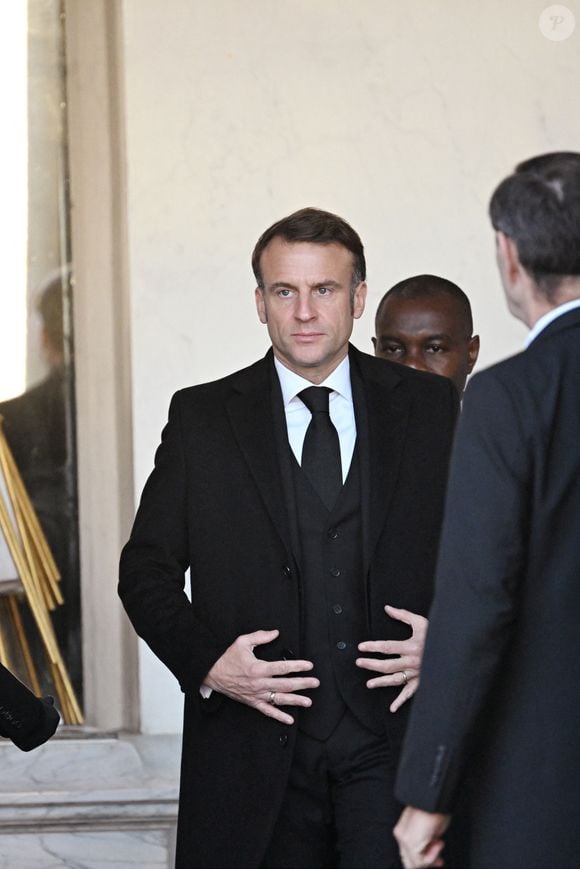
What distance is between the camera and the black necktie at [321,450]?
10.2ft

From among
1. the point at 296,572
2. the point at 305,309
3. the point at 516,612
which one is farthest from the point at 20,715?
the point at 516,612

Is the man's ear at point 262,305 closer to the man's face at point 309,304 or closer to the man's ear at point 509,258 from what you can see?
the man's face at point 309,304

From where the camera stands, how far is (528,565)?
7.66 ft

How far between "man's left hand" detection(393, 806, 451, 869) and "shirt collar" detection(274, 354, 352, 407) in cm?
109

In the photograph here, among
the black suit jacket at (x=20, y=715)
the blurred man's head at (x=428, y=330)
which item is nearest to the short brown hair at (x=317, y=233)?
the blurred man's head at (x=428, y=330)

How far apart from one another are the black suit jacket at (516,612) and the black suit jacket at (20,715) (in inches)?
44.7

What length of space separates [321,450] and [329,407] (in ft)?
0.37

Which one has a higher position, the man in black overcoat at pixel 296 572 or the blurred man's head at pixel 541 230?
the blurred man's head at pixel 541 230

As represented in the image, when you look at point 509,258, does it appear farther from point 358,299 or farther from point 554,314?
point 358,299

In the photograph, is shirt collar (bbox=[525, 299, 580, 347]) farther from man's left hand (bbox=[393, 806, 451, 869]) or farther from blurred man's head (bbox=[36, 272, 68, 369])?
blurred man's head (bbox=[36, 272, 68, 369])

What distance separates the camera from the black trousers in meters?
2.98

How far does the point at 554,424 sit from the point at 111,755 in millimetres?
2585

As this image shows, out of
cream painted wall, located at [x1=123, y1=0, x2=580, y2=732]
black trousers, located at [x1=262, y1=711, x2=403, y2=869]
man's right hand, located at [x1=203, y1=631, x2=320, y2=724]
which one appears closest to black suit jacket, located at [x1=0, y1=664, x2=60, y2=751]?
man's right hand, located at [x1=203, y1=631, x2=320, y2=724]

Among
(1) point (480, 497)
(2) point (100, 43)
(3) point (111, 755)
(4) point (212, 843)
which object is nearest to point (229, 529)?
(4) point (212, 843)
